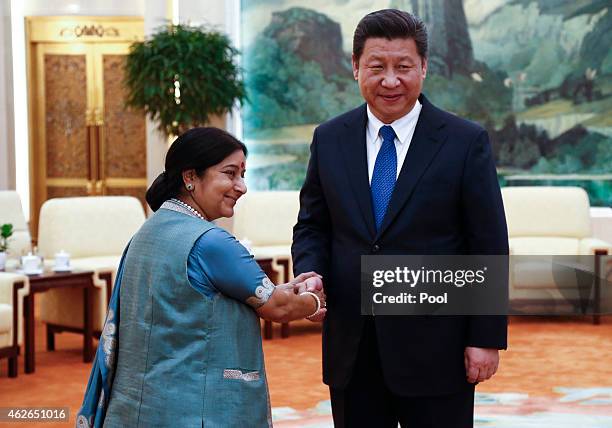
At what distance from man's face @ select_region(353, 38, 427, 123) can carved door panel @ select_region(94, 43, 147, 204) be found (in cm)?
953

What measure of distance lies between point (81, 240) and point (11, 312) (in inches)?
63.5

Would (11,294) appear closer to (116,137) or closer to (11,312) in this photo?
(11,312)

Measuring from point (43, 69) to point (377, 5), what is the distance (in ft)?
13.8

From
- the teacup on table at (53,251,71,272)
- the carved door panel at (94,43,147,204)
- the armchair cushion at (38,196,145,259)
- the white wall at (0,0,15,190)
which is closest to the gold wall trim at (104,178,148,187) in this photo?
the carved door panel at (94,43,147,204)

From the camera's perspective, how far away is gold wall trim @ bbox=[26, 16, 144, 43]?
11.8 meters

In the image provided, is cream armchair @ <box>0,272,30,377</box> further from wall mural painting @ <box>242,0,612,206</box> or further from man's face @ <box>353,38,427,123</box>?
wall mural painting @ <box>242,0,612,206</box>

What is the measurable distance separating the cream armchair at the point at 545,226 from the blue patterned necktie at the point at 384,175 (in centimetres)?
582

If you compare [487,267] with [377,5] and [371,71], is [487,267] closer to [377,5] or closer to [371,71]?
[371,71]

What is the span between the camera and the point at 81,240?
7723 millimetres

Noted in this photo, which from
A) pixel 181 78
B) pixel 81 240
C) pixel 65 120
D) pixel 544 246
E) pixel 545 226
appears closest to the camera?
pixel 81 240

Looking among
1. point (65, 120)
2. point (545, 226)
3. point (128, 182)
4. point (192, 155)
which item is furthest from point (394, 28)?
point (65, 120)

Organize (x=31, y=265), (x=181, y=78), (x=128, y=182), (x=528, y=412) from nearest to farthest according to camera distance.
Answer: (x=528, y=412), (x=31, y=265), (x=181, y=78), (x=128, y=182)

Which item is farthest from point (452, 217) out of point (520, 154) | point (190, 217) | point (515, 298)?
point (520, 154)

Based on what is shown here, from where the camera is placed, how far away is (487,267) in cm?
255
